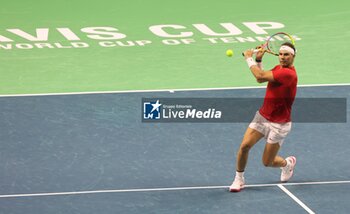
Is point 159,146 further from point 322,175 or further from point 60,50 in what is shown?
point 60,50

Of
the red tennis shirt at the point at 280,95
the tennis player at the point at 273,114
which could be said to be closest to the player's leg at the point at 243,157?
the tennis player at the point at 273,114

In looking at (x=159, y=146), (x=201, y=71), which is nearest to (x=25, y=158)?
(x=159, y=146)

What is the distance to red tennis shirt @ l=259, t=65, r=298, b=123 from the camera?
1372 cm

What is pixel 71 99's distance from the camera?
59.4 feet

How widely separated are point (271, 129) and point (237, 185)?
89 cm

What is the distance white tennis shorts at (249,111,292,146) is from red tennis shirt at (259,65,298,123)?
0.05 metres

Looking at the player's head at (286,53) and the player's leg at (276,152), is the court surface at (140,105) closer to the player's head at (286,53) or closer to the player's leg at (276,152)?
the player's leg at (276,152)

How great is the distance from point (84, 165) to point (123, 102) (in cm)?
309

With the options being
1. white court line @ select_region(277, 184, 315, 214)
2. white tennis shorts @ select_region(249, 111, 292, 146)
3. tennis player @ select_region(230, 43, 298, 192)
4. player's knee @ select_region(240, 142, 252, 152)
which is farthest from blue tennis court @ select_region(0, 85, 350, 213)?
white tennis shorts @ select_region(249, 111, 292, 146)

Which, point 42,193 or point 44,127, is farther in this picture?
point 44,127

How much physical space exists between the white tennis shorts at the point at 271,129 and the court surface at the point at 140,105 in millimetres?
699

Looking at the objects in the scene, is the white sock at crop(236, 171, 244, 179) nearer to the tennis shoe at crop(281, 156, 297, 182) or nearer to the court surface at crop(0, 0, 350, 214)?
the court surface at crop(0, 0, 350, 214)

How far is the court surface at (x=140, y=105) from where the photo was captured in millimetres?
13906

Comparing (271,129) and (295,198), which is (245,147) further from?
(295,198)
